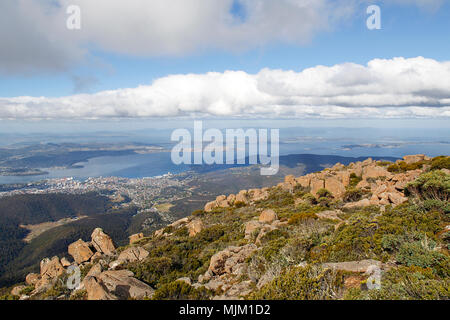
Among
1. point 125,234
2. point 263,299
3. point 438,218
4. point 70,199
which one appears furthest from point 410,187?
point 70,199

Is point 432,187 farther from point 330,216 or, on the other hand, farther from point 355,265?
point 355,265

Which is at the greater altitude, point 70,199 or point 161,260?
point 161,260

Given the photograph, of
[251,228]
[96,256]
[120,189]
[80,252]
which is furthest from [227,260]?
[120,189]

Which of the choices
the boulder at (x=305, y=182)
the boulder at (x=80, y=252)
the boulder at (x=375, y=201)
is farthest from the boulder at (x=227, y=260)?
the boulder at (x=305, y=182)
